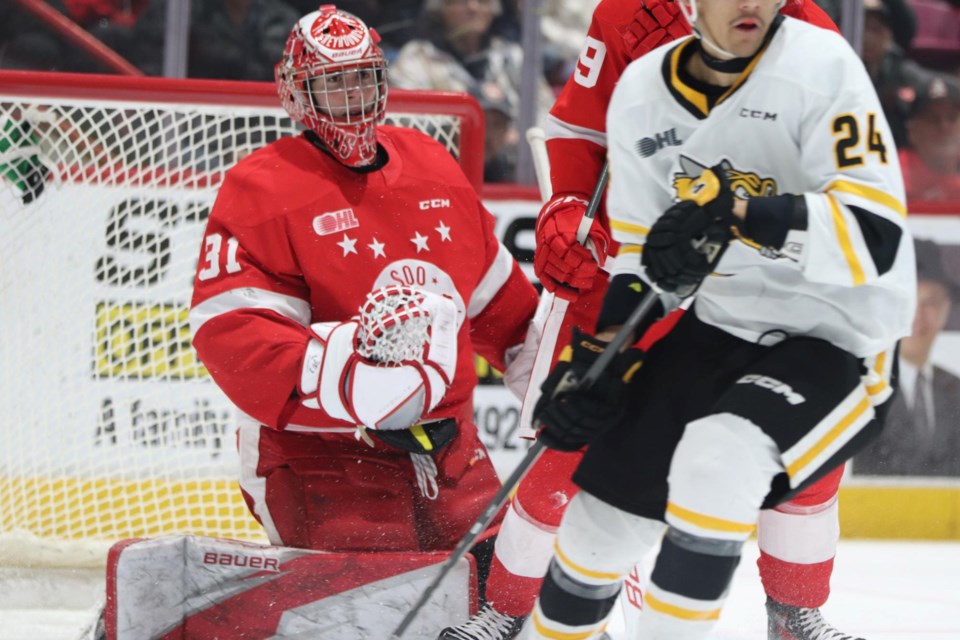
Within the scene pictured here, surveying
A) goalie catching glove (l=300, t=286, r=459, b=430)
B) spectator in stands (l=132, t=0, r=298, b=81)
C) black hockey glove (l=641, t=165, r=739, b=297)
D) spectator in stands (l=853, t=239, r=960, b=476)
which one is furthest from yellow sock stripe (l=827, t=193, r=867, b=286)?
spectator in stands (l=132, t=0, r=298, b=81)

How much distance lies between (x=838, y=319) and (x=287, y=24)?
290cm

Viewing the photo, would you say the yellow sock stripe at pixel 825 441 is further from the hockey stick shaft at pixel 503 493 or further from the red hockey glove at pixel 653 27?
the red hockey glove at pixel 653 27

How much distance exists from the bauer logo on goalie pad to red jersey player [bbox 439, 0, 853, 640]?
1.31ft

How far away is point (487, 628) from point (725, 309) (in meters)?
0.78

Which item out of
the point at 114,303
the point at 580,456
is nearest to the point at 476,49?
the point at 114,303

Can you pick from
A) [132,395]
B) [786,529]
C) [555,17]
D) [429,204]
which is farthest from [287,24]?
[786,529]

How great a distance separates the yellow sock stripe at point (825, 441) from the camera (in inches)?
65.0

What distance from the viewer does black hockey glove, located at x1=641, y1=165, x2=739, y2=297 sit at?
161 centimetres

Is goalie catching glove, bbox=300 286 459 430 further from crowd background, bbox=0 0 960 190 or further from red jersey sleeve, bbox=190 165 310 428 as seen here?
crowd background, bbox=0 0 960 190

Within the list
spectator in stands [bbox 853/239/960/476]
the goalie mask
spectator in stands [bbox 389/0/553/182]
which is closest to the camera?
the goalie mask

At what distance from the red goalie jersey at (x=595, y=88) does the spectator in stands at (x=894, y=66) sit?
213 centimetres

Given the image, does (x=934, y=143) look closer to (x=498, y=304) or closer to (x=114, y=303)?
(x=498, y=304)

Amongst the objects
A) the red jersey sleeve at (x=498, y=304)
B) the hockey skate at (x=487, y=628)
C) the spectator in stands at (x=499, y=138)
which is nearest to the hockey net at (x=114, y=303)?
the red jersey sleeve at (x=498, y=304)

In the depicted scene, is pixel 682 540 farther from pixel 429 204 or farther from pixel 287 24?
pixel 287 24
